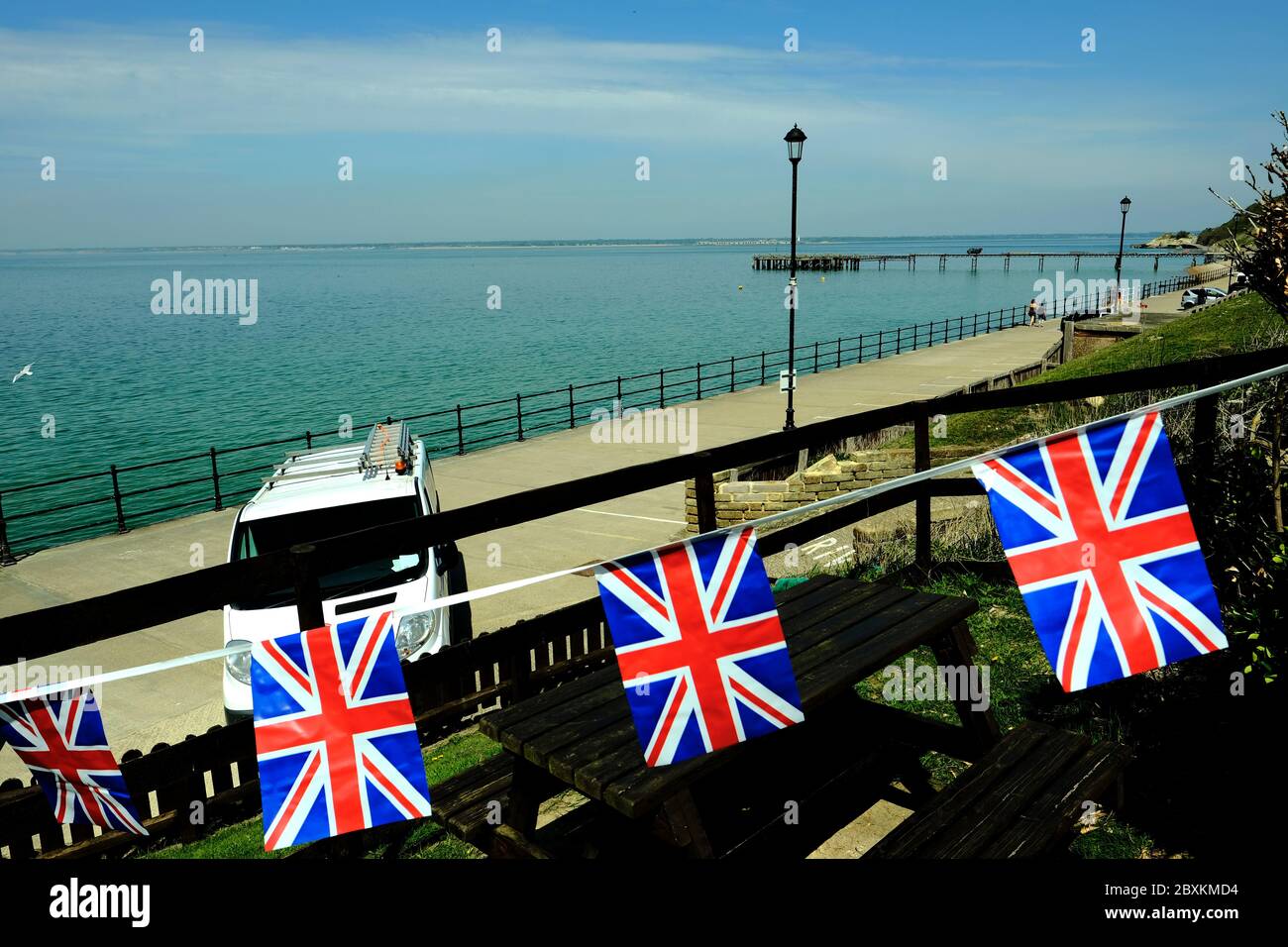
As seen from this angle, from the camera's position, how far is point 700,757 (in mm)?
2961

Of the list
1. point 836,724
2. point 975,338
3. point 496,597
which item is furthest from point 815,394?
point 836,724

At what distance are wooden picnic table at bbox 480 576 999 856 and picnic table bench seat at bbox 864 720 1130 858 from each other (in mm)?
401

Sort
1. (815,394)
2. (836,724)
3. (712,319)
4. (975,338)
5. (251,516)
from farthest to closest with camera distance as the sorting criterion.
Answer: (712,319), (975,338), (815,394), (251,516), (836,724)

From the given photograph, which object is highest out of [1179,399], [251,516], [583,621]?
[1179,399]

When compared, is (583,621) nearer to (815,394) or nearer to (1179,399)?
(1179,399)

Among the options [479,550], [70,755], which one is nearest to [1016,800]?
[70,755]

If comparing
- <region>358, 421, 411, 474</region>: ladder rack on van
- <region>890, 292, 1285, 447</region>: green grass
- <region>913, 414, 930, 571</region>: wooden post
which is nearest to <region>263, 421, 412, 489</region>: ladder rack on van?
<region>358, 421, 411, 474</region>: ladder rack on van

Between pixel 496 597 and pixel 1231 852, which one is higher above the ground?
pixel 1231 852

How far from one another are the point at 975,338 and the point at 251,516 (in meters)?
41.7

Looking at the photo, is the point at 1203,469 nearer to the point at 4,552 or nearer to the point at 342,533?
the point at 342,533

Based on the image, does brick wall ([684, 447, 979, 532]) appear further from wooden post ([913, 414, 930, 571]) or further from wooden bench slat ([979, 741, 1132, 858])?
wooden bench slat ([979, 741, 1132, 858])

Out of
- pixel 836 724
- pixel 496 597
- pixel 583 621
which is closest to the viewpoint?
pixel 836 724

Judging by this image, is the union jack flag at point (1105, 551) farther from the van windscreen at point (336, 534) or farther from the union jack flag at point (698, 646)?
the van windscreen at point (336, 534)

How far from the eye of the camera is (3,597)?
501 inches
